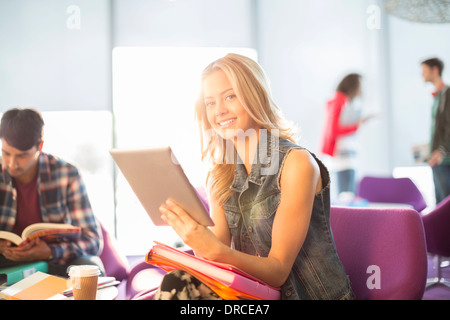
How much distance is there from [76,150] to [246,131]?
3.21 m

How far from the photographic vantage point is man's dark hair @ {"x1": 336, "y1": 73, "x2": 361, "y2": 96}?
3.36 m

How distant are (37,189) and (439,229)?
2.18 metres

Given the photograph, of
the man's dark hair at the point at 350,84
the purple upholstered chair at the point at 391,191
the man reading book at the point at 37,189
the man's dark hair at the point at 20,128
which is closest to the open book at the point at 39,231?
the man reading book at the point at 37,189

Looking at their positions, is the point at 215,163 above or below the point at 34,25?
below

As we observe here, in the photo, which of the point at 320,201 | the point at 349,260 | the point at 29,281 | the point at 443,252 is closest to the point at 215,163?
the point at 320,201

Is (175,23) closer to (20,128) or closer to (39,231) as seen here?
(20,128)

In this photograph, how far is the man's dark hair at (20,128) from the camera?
1.96 meters

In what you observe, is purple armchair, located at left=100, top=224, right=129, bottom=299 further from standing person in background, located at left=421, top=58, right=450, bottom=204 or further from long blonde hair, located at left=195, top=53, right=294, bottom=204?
standing person in background, located at left=421, top=58, right=450, bottom=204

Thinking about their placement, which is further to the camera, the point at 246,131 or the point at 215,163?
the point at 215,163

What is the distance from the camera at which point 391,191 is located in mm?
3465
